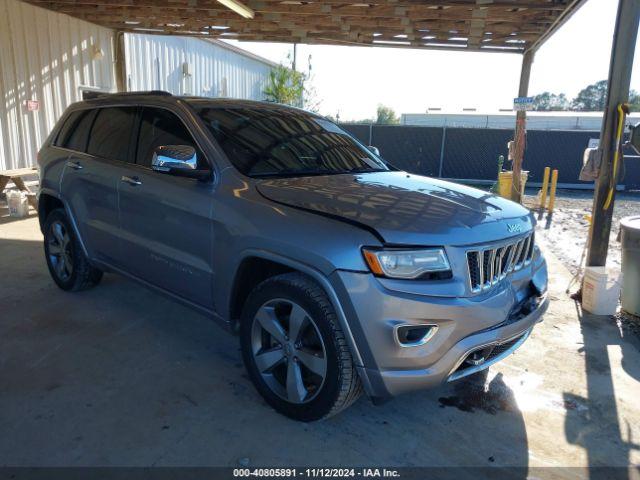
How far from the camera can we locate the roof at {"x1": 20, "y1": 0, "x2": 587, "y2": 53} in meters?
7.55

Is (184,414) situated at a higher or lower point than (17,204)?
lower

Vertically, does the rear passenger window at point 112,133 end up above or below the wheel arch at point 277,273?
above

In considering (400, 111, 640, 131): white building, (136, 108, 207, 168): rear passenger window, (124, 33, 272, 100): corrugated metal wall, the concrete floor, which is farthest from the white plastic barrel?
(400, 111, 640, 131): white building

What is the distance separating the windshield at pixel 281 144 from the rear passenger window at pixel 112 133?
871mm

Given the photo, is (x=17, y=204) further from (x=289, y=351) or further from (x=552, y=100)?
(x=552, y=100)

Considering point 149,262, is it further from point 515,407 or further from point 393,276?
point 515,407

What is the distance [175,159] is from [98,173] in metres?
1.36

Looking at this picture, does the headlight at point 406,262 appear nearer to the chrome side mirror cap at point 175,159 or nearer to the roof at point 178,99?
the chrome side mirror cap at point 175,159

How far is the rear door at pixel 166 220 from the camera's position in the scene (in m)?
3.26

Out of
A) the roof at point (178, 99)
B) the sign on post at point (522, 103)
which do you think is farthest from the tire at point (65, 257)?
the sign on post at point (522, 103)

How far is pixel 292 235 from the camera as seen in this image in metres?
2.68

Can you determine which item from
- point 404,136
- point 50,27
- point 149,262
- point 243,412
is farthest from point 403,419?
point 404,136

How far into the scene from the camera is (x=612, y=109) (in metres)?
4.94

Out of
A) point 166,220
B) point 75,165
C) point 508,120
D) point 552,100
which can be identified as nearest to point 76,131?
point 75,165
